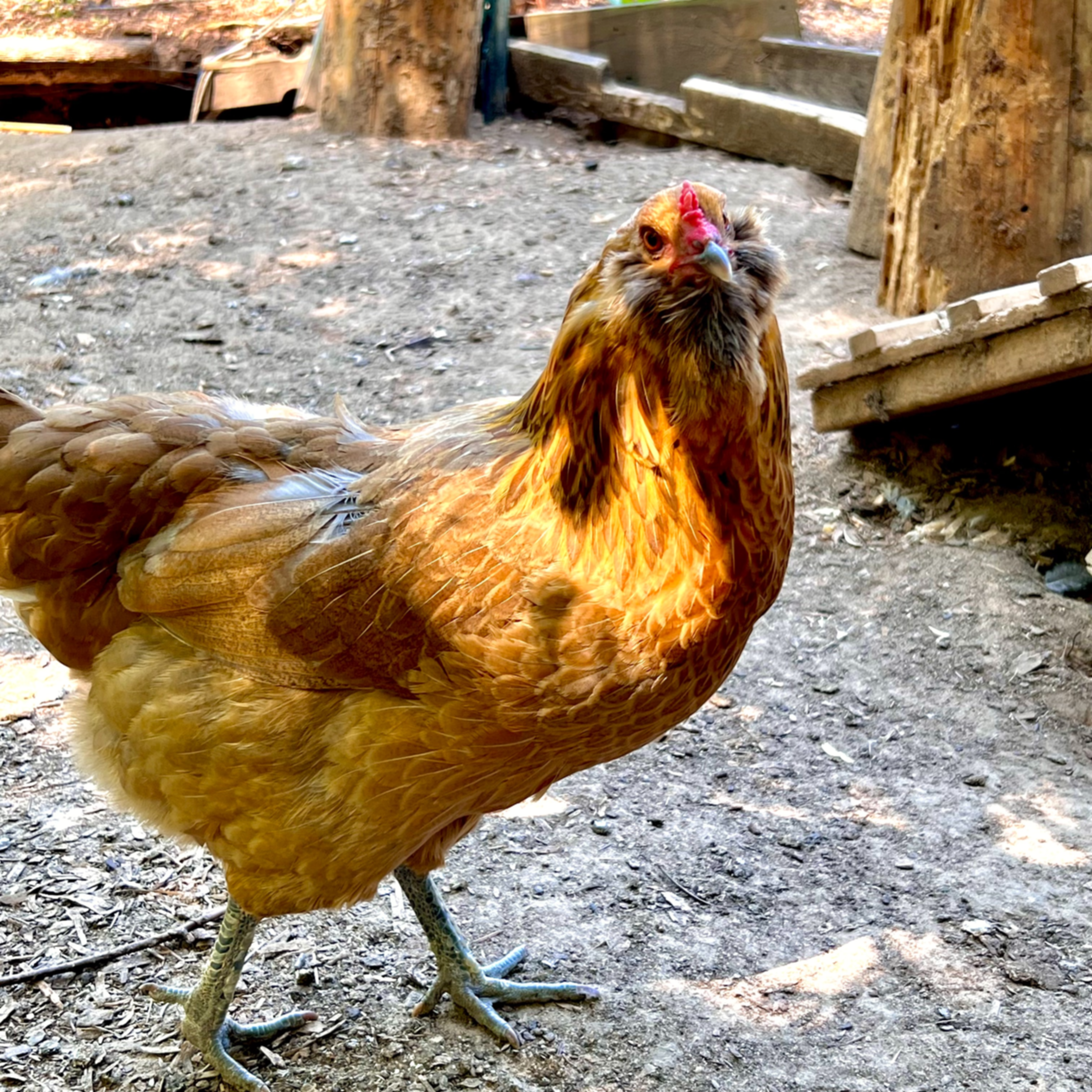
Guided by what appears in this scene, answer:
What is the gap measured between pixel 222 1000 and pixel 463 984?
622 mm

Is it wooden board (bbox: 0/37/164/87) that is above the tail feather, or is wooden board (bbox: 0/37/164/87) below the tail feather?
above

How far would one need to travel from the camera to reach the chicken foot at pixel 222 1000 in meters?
3.00

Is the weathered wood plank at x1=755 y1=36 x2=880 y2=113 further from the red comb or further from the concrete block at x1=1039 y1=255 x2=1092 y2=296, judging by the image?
the red comb

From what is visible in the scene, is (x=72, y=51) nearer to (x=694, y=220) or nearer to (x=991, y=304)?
(x=991, y=304)

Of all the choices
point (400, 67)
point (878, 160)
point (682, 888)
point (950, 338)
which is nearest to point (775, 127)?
point (878, 160)

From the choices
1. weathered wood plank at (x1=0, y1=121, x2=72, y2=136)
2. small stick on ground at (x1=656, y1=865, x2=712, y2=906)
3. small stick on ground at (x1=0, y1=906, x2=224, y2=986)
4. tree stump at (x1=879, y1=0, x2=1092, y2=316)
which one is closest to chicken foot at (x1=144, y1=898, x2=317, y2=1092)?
small stick on ground at (x1=0, y1=906, x2=224, y2=986)

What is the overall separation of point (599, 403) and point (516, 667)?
54 centimetres

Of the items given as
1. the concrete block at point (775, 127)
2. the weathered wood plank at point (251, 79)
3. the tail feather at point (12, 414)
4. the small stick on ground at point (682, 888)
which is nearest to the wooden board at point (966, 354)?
the small stick on ground at point (682, 888)

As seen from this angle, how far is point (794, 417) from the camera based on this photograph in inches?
232

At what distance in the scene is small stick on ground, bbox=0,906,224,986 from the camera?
3.25 m

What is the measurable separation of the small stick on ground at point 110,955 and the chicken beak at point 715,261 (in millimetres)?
2383

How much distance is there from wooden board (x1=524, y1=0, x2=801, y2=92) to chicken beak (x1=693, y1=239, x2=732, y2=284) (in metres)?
8.40

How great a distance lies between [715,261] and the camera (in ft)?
6.86

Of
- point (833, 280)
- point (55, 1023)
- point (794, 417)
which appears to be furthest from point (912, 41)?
point (55, 1023)
